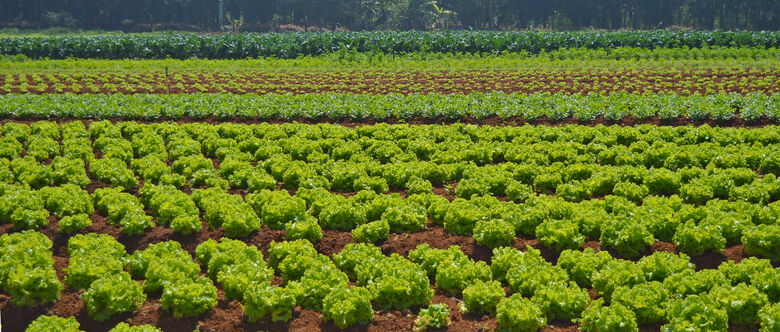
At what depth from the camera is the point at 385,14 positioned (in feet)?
306

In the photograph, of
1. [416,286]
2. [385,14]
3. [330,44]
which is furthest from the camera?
[385,14]

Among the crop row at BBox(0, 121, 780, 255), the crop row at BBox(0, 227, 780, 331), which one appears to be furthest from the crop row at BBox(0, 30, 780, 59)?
the crop row at BBox(0, 227, 780, 331)

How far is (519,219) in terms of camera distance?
1173 centimetres

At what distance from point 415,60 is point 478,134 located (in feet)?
87.5

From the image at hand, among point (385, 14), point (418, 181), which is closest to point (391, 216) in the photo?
point (418, 181)

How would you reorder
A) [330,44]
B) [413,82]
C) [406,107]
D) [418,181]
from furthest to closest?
[330,44] < [413,82] < [406,107] < [418,181]

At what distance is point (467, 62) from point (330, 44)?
1456cm

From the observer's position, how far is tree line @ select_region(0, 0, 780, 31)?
87062mm

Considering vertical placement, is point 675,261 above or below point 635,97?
below

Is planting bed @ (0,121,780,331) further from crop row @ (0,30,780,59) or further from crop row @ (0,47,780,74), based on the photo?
crop row @ (0,30,780,59)

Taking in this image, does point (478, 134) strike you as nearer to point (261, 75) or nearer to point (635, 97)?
point (635, 97)

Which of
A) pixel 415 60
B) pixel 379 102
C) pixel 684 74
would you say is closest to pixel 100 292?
pixel 379 102

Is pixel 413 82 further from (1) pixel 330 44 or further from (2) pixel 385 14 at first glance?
(2) pixel 385 14

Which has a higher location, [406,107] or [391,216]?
[406,107]
